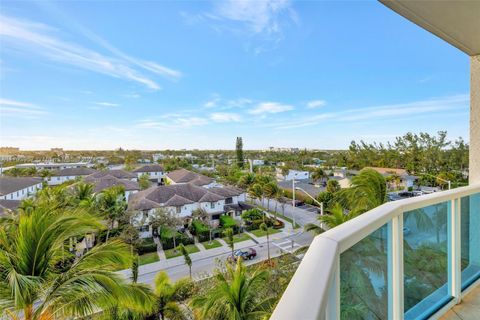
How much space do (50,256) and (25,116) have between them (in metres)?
24.2

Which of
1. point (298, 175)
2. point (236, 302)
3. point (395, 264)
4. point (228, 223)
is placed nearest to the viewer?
point (395, 264)

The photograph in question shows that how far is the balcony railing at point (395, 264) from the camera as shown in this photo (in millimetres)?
621

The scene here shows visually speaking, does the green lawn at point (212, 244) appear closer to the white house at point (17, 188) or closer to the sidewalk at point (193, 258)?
the sidewalk at point (193, 258)

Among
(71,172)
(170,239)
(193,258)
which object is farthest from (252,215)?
(71,172)

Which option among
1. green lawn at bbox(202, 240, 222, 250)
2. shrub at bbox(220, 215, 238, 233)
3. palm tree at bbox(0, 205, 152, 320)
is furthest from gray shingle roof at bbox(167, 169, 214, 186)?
palm tree at bbox(0, 205, 152, 320)

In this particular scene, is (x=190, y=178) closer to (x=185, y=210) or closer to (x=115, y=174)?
(x=115, y=174)

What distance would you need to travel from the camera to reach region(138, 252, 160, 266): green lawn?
1311 centimetres

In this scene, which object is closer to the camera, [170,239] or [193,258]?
[193,258]

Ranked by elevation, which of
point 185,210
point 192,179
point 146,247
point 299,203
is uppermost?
point 192,179

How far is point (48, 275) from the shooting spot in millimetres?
2703

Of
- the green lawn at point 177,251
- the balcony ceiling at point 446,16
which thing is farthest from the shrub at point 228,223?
the balcony ceiling at point 446,16

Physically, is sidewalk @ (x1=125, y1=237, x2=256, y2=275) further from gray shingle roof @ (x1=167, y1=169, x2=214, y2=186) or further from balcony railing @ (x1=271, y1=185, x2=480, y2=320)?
balcony railing @ (x1=271, y1=185, x2=480, y2=320)

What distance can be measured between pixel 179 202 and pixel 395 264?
59.0ft

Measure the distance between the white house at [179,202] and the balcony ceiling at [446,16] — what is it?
1658cm
